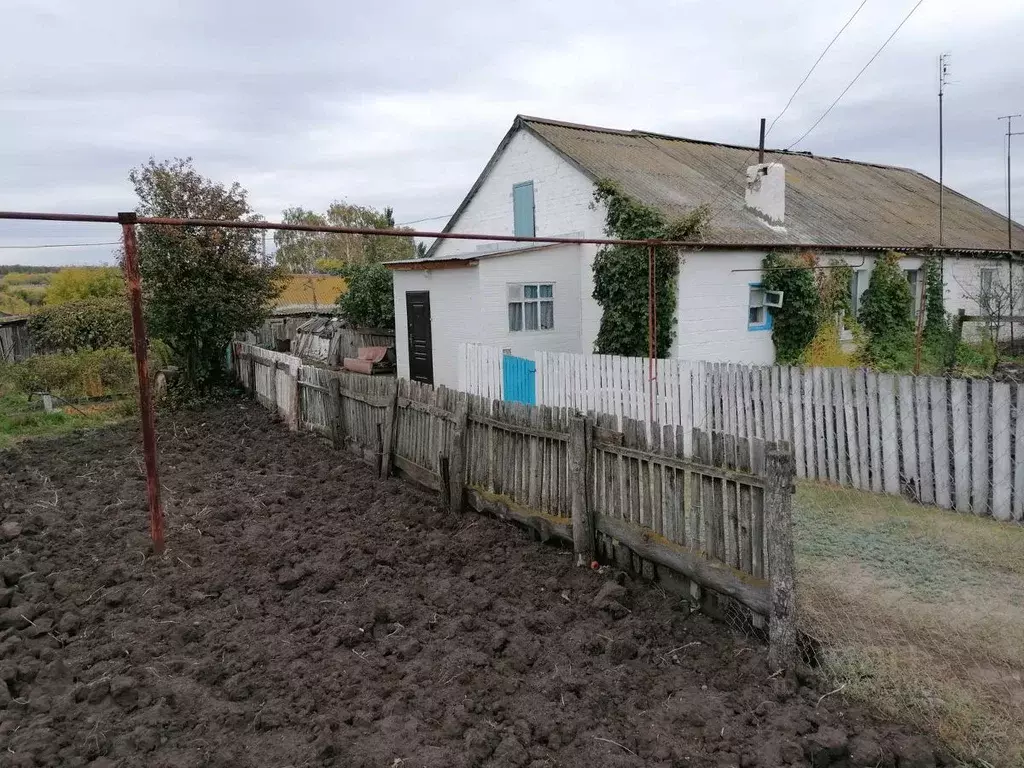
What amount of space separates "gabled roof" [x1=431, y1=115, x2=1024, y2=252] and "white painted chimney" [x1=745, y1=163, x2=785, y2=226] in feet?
1.19

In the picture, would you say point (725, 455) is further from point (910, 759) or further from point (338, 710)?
point (338, 710)

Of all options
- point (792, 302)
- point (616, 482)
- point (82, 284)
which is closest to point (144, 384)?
point (616, 482)

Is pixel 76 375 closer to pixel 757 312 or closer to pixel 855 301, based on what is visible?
pixel 757 312

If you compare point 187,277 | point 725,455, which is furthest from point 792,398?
point 187,277

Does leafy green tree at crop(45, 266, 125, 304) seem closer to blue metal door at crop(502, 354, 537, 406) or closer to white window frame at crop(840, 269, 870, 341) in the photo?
blue metal door at crop(502, 354, 537, 406)

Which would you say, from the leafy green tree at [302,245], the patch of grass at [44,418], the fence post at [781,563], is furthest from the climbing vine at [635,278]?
the leafy green tree at [302,245]

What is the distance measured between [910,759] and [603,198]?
1268cm

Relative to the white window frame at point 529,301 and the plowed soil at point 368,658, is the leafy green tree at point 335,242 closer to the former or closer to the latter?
the white window frame at point 529,301

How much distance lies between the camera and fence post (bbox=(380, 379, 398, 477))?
329 inches

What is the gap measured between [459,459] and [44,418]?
10.7 m

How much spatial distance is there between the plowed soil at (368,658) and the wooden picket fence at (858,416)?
1874mm

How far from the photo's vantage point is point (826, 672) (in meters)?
3.88

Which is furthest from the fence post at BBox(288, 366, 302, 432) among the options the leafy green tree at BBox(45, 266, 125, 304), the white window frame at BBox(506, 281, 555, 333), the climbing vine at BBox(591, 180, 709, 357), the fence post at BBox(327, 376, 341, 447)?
the leafy green tree at BBox(45, 266, 125, 304)

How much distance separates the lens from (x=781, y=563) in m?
3.99
